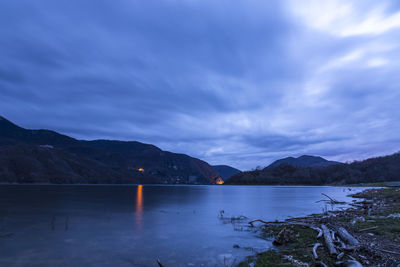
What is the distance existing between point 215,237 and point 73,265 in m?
12.8

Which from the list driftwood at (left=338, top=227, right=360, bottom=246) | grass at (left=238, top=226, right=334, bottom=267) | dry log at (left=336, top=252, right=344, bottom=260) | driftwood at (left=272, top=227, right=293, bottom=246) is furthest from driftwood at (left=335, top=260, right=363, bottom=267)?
driftwood at (left=272, top=227, right=293, bottom=246)

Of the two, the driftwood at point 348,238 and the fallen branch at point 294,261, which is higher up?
the driftwood at point 348,238

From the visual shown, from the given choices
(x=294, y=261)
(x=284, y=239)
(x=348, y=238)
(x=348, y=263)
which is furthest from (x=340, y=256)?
(x=284, y=239)

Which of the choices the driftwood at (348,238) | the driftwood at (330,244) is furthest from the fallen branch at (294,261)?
the driftwood at (348,238)

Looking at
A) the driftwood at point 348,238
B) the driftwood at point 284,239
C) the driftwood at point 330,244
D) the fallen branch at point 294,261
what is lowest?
the driftwood at point 284,239

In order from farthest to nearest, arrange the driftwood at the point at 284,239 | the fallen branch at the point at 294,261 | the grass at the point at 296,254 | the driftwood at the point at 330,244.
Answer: the driftwood at the point at 284,239 < the driftwood at the point at 330,244 < the grass at the point at 296,254 < the fallen branch at the point at 294,261

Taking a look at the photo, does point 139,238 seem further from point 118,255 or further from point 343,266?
point 343,266

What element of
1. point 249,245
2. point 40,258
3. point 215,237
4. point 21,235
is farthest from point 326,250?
point 21,235

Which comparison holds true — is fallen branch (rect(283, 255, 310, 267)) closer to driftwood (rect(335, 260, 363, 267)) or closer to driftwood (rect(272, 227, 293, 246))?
driftwood (rect(335, 260, 363, 267))

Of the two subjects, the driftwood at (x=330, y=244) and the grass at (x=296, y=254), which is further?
the driftwood at (x=330, y=244)

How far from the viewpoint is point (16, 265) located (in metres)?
15.1

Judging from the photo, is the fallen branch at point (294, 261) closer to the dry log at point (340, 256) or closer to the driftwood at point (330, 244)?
the dry log at point (340, 256)

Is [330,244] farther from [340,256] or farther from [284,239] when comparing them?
[284,239]

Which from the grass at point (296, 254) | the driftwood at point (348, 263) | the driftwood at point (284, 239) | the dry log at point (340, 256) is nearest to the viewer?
the driftwood at point (348, 263)
